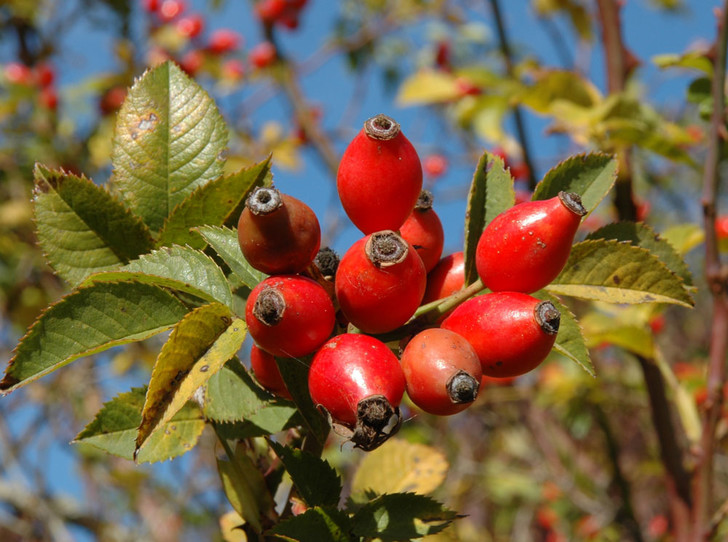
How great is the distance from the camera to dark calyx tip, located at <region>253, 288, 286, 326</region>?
77 centimetres

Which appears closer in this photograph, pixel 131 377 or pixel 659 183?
pixel 659 183

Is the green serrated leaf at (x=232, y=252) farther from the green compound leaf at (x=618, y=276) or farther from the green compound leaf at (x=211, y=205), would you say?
the green compound leaf at (x=618, y=276)

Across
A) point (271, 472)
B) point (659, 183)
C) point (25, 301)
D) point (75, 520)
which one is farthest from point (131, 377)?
point (271, 472)

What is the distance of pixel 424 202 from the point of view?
1.02 metres

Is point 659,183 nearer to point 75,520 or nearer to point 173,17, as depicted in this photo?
point 75,520

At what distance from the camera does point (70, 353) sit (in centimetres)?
80

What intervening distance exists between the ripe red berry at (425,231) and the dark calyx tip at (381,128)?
0.44 ft

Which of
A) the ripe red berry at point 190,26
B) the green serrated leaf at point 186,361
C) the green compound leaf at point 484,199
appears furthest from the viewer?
the ripe red berry at point 190,26

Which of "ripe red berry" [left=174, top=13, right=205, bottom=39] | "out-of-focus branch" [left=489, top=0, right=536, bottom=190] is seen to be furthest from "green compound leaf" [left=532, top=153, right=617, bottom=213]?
"ripe red berry" [left=174, top=13, right=205, bottom=39]

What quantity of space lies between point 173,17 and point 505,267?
20.1 ft

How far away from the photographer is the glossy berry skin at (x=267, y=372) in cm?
91

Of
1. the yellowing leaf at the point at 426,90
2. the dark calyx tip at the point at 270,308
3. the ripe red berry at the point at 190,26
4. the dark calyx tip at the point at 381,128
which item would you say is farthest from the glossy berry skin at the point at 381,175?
the ripe red berry at the point at 190,26

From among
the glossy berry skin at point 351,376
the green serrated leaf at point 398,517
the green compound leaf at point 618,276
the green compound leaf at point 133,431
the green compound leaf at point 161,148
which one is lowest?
the green serrated leaf at point 398,517

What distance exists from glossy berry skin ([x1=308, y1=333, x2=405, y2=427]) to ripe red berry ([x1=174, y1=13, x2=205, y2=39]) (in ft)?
19.2
